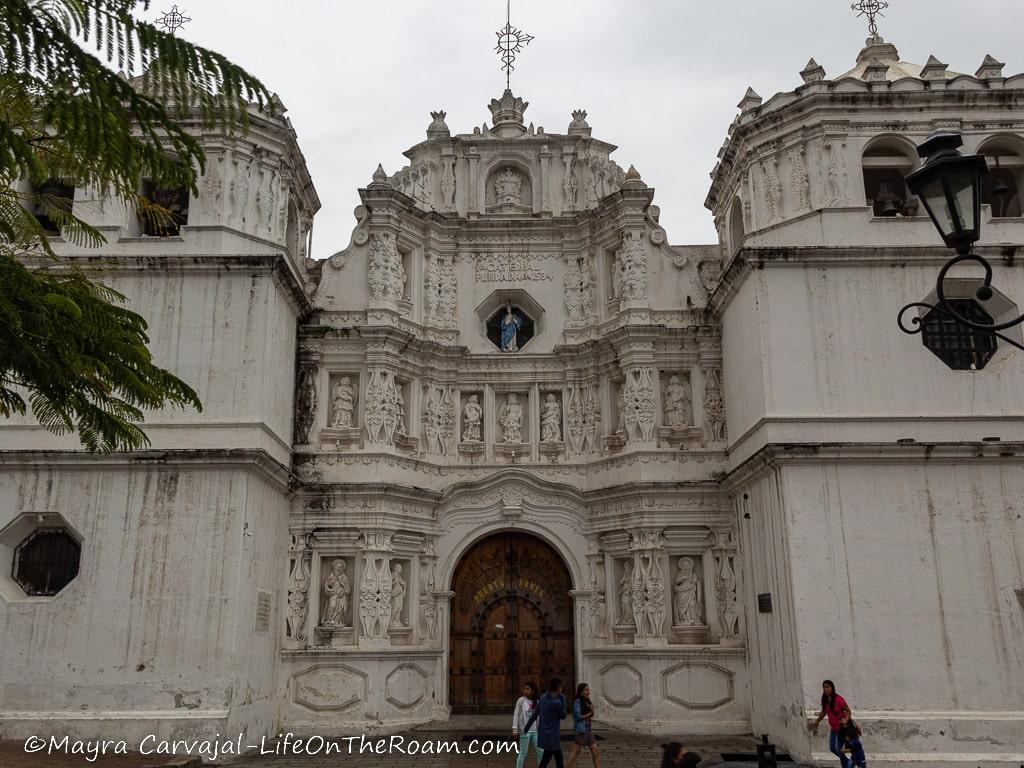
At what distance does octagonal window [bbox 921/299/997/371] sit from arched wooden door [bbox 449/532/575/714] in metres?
8.45

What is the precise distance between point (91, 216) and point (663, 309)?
457 inches

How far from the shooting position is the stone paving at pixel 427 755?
13625mm

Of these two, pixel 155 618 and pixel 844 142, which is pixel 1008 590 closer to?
pixel 844 142

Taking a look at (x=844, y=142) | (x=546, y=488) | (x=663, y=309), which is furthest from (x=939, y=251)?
(x=546, y=488)

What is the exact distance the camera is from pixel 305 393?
18.9m

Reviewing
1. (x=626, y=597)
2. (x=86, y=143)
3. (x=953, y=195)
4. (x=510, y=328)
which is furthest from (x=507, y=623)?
(x=86, y=143)

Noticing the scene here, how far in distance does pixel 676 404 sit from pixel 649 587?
153 inches

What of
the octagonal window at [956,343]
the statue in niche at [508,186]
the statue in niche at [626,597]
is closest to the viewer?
the octagonal window at [956,343]

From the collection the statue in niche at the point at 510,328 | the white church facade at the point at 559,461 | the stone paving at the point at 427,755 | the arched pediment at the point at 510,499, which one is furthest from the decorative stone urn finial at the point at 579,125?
the stone paving at the point at 427,755

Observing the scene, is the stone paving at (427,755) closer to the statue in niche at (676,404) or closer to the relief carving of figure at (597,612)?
the relief carving of figure at (597,612)

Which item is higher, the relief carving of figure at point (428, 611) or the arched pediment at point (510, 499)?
the arched pediment at point (510, 499)

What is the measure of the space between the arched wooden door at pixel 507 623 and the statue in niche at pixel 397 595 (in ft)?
4.05

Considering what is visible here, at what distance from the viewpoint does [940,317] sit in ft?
53.3

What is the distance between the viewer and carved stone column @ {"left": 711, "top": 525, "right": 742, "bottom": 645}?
57.6 ft
